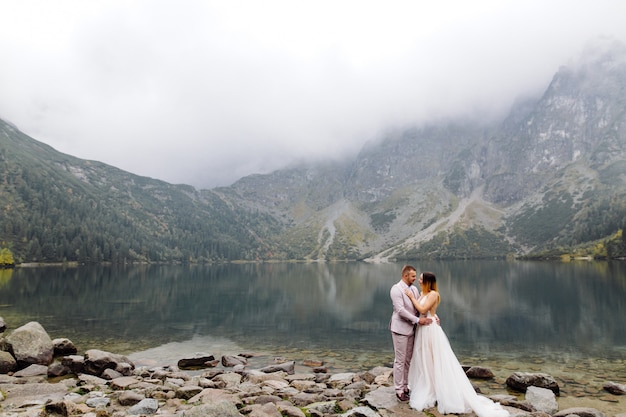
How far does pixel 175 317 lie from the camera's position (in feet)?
160

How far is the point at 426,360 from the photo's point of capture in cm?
1361

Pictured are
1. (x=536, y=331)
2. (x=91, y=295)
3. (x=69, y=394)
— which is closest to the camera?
(x=69, y=394)

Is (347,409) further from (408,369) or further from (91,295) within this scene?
(91,295)

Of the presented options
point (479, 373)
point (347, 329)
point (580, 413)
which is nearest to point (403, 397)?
point (580, 413)

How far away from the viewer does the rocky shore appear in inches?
525

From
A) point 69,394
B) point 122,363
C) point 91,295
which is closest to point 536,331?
point 122,363

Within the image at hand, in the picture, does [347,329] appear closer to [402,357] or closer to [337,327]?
[337,327]

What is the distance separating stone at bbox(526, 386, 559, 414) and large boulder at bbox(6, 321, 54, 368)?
89.9ft

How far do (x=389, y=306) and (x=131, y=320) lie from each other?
116 feet

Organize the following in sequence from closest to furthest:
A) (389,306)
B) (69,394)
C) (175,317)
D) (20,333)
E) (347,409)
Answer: (347,409), (69,394), (20,333), (175,317), (389,306)

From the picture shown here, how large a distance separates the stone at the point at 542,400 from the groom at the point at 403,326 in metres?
6.20

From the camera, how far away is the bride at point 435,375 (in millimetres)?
12859

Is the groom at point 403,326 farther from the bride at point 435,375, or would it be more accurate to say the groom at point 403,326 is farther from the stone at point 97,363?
the stone at point 97,363

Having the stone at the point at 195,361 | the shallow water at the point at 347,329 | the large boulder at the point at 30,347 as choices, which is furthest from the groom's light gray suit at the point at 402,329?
the large boulder at the point at 30,347
